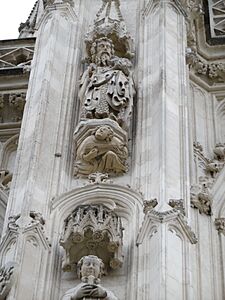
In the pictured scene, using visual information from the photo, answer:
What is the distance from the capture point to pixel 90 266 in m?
11.1

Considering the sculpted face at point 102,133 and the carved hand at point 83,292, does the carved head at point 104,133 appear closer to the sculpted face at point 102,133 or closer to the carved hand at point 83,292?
the sculpted face at point 102,133

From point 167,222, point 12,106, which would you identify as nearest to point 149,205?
point 167,222

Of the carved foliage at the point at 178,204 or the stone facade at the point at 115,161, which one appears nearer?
the stone facade at the point at 115,161

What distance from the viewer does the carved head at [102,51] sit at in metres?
14.6

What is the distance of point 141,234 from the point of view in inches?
460

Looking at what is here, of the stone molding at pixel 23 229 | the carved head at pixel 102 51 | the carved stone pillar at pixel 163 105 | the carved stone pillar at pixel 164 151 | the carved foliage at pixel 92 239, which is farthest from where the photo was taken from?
the carved head at pixel 102 51

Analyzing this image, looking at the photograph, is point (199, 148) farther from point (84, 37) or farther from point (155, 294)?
point (155, 294)

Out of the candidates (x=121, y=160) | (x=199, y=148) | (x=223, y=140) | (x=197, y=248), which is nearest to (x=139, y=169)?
(x=121, y=160)

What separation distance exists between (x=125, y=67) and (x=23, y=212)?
314cm

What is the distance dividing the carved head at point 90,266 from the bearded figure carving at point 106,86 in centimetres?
261

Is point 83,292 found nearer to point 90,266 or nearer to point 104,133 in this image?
point 90,266

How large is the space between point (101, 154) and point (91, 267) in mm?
2279

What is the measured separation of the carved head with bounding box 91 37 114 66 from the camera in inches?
575

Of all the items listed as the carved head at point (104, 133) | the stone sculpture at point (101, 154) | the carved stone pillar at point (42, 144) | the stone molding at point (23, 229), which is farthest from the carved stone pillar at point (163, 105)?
the stone molding at point (23, 229)
